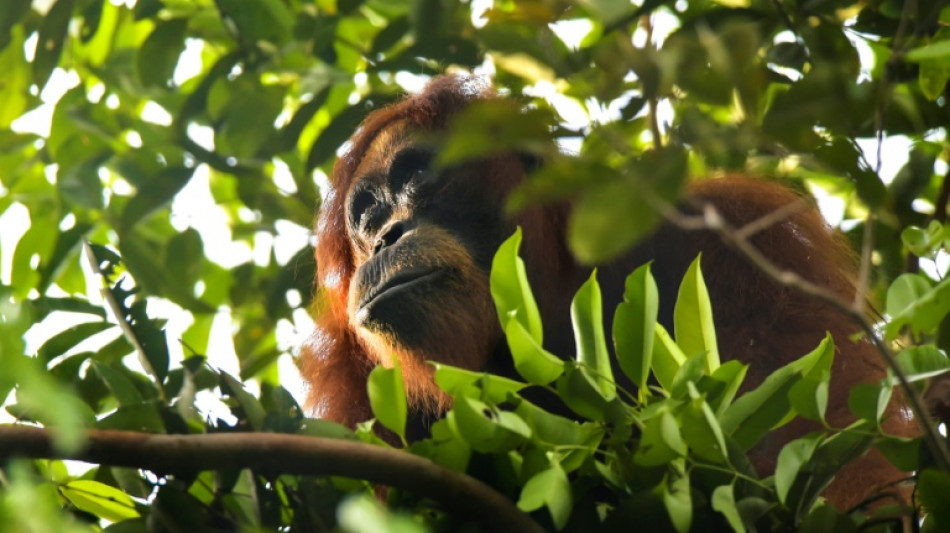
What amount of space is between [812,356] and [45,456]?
151 cm

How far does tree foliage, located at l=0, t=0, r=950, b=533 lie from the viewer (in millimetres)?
1552

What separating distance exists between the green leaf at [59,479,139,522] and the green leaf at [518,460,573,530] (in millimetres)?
926

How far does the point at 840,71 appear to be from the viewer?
1635mm

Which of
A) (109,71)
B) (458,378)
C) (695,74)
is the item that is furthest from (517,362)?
(109,71)

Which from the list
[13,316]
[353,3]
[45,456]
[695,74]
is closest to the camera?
[13,316]

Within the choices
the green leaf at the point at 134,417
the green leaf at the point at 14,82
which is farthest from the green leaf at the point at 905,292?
the green leaf at the point at 14,82

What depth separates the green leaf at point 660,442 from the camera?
6.79ft

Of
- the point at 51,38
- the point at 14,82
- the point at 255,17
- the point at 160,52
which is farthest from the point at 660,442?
the point at 14,82

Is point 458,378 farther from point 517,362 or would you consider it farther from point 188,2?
point 188,2

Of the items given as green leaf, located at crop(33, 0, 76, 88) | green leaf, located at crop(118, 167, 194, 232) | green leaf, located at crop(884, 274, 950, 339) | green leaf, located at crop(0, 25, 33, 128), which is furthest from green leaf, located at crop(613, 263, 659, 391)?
green leaf, located at crop(0, 25, 33, 128)

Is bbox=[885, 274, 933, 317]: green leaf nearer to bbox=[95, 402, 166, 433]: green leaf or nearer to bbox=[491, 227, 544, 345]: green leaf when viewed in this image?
bbox=[491, 227, 544, 345]: green leaf

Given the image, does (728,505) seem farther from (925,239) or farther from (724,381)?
(925,239)

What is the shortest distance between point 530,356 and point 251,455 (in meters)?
0.66

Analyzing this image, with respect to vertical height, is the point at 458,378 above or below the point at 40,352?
above
